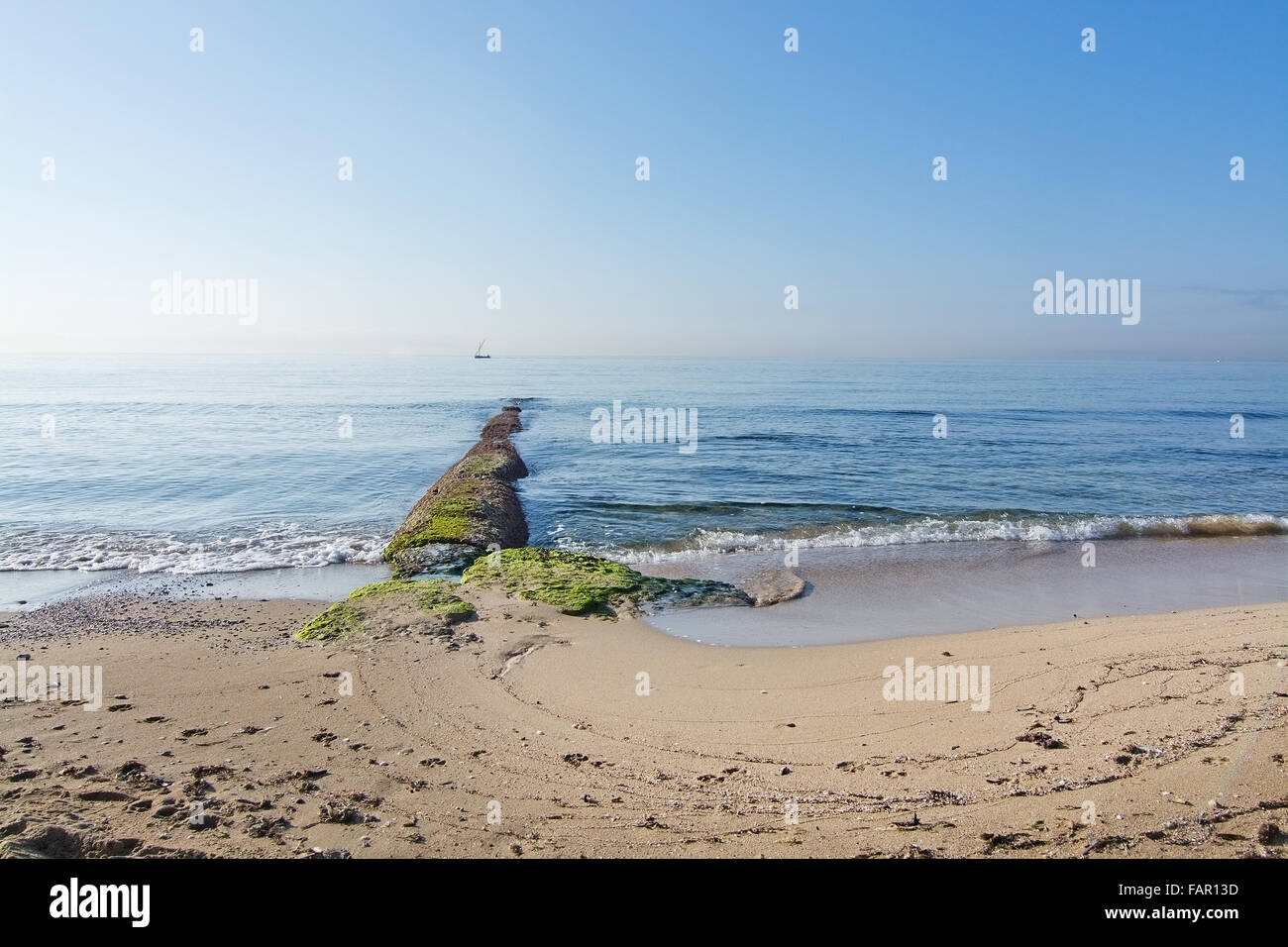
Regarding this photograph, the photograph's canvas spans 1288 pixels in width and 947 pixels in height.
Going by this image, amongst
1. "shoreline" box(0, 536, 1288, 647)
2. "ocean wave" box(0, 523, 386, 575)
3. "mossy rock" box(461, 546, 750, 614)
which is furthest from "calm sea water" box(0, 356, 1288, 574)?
"mossy rock" box(461, 546, 750, 614)

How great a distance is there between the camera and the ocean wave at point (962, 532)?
15.6 meters

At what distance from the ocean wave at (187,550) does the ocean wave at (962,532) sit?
474 centimetres

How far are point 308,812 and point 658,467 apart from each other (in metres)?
21.2

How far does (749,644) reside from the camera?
9250 millimetres

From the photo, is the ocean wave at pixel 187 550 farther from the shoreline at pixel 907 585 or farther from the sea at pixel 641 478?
the shoreline at pixel 907 585

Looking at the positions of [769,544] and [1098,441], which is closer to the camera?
[769,544]

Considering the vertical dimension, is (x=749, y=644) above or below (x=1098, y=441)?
below

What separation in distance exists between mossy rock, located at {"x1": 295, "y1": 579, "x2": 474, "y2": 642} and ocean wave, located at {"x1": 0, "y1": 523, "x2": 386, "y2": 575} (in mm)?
3416

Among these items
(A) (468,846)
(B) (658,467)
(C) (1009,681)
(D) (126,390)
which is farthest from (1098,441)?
(D) (126,390)

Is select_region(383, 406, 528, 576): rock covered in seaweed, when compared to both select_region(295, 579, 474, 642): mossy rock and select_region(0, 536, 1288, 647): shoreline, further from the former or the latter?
select_region(295, 579, 474, 642): mossy rock

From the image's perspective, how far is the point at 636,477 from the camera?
23.8m

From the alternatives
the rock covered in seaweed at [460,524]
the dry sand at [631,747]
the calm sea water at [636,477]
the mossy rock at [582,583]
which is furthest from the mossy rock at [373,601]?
the calm sea water at [636,477]
